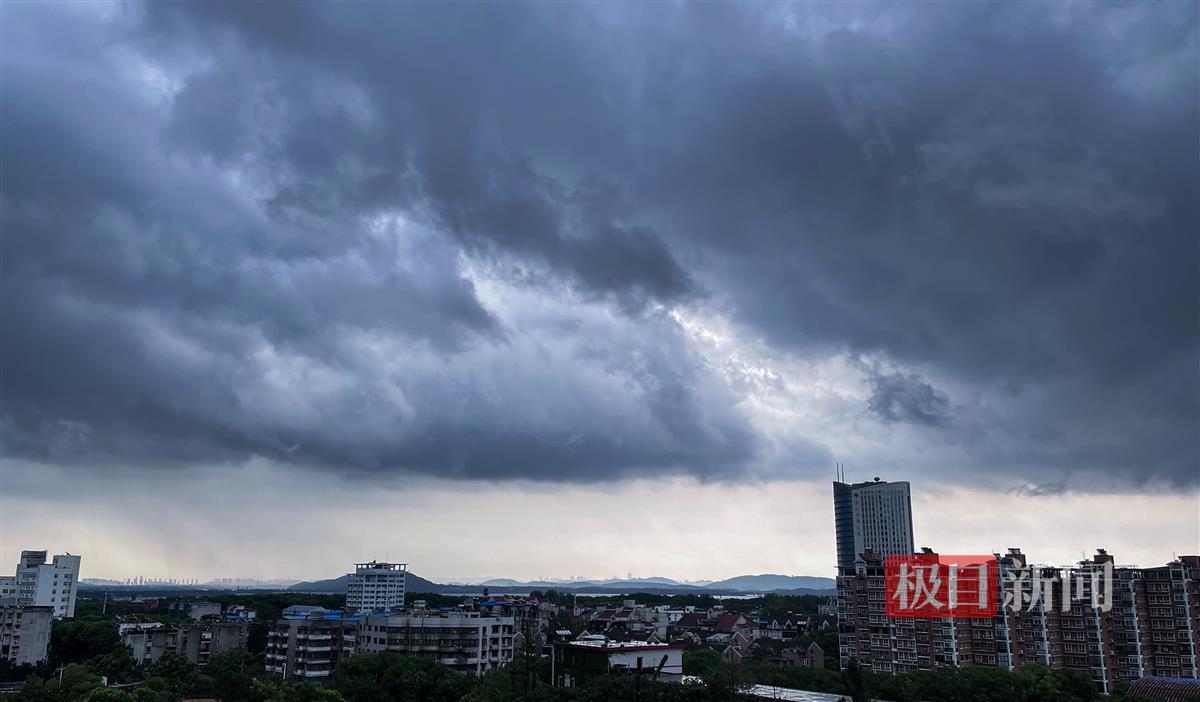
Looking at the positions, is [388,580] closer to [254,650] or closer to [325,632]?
[254,650]

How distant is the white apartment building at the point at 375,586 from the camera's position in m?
170

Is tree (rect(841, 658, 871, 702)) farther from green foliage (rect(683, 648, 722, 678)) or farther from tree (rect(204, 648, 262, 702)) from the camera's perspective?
tree (rect(204, 648, 262, 702))

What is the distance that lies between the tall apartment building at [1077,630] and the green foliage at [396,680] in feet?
126

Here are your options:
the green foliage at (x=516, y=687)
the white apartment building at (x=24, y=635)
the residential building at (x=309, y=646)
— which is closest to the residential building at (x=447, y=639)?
the residential building at (x=309, y=646)

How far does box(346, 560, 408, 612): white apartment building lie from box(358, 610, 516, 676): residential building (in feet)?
322

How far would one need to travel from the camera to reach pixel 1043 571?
69.2m

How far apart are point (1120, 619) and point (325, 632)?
67.3m

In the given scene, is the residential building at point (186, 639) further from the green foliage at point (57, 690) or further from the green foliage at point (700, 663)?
the green foliage at point (700, 663)

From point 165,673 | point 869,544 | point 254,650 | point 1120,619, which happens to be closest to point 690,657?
point 1120,619

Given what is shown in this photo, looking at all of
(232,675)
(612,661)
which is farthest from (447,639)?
(612,661)

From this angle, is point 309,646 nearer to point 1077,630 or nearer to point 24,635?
point 24,635

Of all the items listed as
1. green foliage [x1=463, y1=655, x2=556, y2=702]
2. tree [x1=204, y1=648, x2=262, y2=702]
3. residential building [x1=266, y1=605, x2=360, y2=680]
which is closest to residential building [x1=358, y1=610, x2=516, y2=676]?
residential building [x1=266, y1=605, x2=360, y2=680]

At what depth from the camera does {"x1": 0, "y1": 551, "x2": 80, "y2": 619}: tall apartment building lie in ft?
428

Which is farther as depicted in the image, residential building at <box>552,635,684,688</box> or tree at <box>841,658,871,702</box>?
residential building at <box>552,635,684,688</box>
